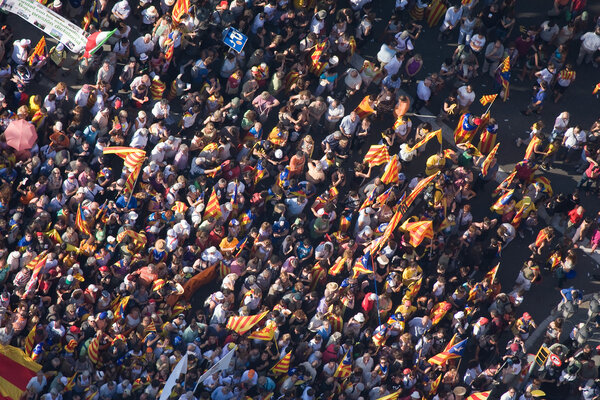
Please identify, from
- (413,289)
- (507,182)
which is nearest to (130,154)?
(413,289)

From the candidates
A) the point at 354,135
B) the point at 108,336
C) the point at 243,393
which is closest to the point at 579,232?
the point at 354,135

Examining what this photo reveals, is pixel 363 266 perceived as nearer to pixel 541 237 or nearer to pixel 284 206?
pixel 284 206

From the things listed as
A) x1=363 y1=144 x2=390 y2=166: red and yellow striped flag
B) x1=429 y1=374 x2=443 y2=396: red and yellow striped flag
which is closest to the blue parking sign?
x1=363 y1=144 x2=390 y2=166: red and yellow striped flag

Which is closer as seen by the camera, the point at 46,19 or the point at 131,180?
the point at 131,180

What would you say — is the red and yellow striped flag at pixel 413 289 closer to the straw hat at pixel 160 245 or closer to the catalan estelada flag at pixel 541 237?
the catalan estelada flag at pixel 541 237

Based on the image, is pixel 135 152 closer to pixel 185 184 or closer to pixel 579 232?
pixel 185 184

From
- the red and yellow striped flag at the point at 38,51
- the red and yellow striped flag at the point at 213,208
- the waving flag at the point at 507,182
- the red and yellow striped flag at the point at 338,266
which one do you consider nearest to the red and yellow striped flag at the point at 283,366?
the red and yellow striped flag at the point at 338,266
